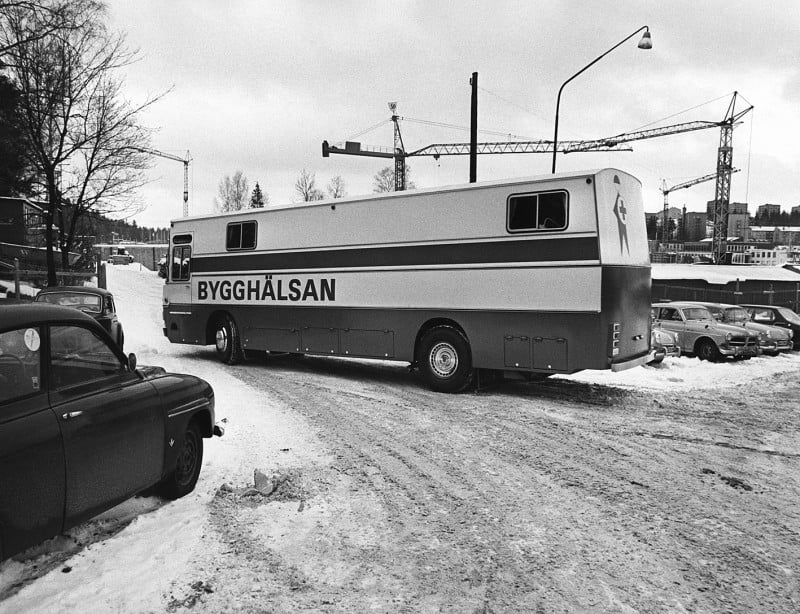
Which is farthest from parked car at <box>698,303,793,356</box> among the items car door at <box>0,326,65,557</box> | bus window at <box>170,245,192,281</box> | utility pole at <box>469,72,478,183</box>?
car door at <box>0,326,65,557</box>

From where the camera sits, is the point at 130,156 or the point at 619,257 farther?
the point at 130,156

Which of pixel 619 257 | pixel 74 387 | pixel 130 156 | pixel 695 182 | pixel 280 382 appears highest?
pixel 695 182

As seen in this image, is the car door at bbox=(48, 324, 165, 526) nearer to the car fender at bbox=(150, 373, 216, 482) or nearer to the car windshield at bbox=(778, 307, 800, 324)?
the car fender at bbox=(150, 373, 216, 482)

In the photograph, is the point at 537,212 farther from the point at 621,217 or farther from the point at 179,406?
the point at 179,406

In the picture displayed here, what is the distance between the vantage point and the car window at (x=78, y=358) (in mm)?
3885

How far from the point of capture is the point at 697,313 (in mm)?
17328

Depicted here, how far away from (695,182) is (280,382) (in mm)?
123424

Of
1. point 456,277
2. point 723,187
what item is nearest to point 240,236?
point 456,277

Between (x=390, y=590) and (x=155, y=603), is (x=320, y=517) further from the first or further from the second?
(x=155, y=603)

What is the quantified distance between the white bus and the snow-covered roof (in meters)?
33.9

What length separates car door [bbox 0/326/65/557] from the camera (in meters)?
3.27

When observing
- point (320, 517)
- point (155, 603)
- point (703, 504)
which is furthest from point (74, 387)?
point (703, 504)

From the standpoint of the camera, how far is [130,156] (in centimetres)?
2244

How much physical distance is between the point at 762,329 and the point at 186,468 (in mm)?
17798
